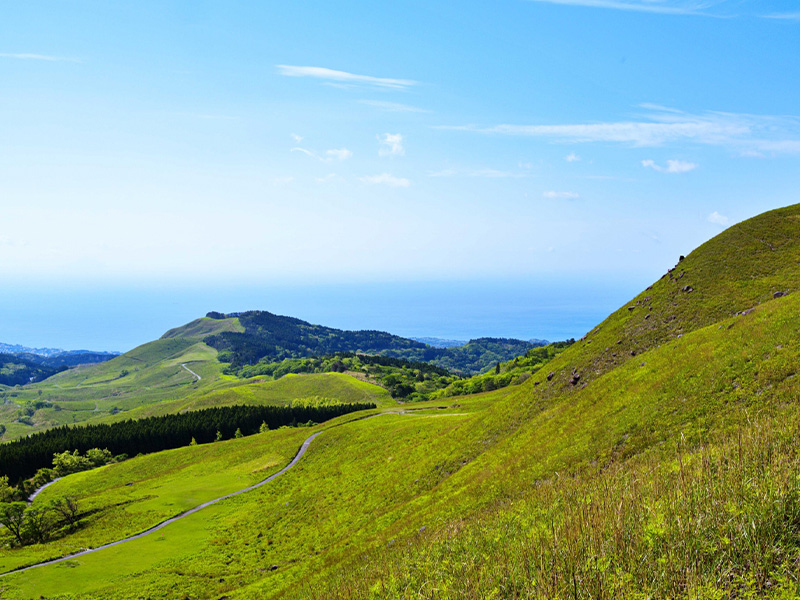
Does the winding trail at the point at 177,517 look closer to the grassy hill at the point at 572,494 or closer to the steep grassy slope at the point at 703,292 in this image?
the grassy hill at the point at 572,494

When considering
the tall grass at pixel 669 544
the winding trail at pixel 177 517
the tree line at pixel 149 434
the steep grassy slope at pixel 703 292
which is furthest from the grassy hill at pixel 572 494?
the tree line at pixel 149 434

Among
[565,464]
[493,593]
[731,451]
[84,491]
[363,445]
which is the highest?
[731,451]

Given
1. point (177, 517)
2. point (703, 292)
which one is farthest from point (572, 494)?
point (177, 517)

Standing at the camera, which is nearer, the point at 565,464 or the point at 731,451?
the point at 731,451

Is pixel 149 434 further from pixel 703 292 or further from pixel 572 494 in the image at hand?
pixel 572 494

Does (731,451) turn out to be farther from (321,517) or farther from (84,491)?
(84,491)

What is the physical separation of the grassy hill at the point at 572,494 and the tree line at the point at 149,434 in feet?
221

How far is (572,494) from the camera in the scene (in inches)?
578

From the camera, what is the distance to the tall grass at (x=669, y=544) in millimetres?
7531

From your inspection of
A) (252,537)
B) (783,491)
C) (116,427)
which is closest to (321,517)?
(252,537)

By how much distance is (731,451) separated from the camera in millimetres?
11273

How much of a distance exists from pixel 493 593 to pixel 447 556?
424 cm

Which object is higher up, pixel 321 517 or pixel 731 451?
pixel 731 451

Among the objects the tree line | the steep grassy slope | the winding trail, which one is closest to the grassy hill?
the steep grassy slope
